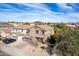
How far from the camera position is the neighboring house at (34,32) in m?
1.72

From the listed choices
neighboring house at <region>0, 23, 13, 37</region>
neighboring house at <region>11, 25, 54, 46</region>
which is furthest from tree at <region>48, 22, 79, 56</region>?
neighboring house at <region>0, 23, 13, 37</region>

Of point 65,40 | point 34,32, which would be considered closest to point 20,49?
point 34,32

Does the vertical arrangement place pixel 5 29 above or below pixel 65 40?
above

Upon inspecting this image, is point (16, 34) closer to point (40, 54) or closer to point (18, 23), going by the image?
point (18, 23)

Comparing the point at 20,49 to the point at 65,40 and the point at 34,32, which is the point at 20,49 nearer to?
the point at 34,32

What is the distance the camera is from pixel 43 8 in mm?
1729

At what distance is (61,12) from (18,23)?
42cm

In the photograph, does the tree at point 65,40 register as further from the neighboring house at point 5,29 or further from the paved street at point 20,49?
the neighboring house at point 5,29

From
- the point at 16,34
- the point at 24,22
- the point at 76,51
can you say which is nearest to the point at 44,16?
the point at 24,22

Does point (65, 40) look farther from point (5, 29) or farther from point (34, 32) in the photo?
point (5, 29)

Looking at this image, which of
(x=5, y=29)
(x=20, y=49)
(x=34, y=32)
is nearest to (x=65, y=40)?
(x=34, y=32)

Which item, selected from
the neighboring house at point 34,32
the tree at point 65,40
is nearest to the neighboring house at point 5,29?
the neighboring house at point 34,32

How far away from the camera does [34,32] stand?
1721 mm

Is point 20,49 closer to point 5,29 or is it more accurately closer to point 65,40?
point 5,29
